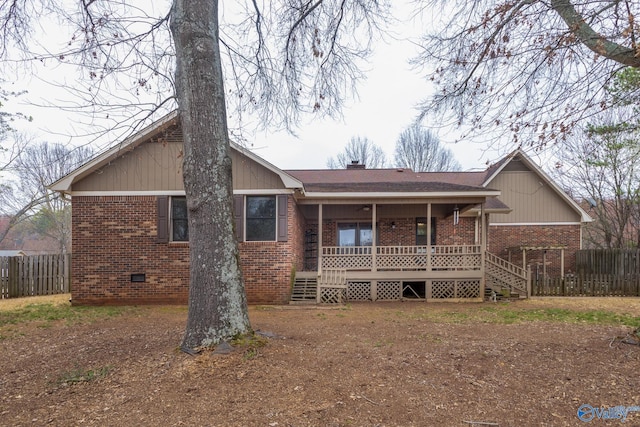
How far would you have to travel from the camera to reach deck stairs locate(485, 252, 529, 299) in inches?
464

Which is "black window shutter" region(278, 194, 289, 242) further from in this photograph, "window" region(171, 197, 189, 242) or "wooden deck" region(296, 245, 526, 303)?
"window" region(171, 197, 189, 242)

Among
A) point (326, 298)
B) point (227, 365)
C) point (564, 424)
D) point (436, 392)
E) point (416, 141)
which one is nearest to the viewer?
point (564, 424)

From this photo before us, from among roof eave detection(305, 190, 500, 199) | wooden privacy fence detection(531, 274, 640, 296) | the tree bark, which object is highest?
the tree bark

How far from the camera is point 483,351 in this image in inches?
192

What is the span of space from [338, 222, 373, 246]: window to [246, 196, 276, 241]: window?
202 inches

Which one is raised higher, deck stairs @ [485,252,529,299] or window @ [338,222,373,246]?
window @ [338,222,373,246]

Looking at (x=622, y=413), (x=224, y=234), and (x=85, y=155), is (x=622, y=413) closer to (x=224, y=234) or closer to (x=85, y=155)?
(x=224, y=234)

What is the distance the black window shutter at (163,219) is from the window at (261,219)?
7.37 feet

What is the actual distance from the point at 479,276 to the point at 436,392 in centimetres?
882

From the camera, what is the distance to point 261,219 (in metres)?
10.5

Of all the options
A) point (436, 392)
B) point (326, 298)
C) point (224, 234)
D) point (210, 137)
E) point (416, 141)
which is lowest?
point (326, 298)

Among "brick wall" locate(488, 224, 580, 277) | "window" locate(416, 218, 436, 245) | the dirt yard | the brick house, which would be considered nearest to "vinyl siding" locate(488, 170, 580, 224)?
"brick wall" locate(488, 224, 580, 277)

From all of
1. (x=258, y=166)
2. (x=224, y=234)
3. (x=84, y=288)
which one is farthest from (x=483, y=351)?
(x=84, y=288)

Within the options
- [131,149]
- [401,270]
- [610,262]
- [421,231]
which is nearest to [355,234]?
[421,231]
